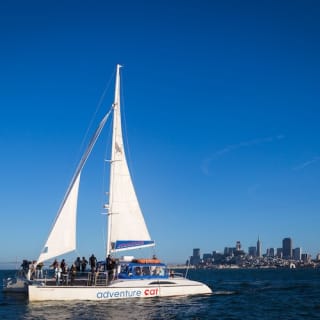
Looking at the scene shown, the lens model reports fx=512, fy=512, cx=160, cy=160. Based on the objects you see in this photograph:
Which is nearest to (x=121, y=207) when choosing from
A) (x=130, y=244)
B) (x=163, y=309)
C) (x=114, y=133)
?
(x=130, y=244)

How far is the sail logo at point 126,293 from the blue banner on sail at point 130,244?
11.2ft

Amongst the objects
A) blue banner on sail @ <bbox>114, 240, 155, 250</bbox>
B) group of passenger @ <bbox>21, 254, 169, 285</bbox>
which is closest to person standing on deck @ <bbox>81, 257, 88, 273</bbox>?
group of passenger @ <bbox>21, 254, 169, 285</bbox>

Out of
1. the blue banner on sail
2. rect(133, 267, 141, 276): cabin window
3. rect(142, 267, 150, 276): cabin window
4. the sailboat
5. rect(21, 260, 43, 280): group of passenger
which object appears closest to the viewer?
the sailboat

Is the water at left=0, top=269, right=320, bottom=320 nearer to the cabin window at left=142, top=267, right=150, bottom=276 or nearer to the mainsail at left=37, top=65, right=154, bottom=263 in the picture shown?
the cabin window at left=142, top=267, right=150, bottom=276

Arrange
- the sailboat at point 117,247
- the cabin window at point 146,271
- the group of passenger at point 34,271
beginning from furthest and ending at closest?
→ the cabin window at point 146,271
the group of passenger at point 34,271
the sailboat at point 117,247

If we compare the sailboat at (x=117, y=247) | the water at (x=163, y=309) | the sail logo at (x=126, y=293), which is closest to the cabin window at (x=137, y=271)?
the sailboat at (x=117, y=247)

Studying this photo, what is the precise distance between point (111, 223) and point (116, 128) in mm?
6864

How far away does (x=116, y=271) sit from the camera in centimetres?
3447

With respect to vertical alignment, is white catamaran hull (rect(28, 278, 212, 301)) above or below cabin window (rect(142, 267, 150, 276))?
below

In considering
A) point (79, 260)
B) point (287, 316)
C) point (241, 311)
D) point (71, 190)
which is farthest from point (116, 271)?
point (287, 316)

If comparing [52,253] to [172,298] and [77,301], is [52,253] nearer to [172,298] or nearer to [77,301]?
[77,301]

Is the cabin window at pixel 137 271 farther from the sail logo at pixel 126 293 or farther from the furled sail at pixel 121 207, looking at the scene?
the furled sail at pixel 121 207

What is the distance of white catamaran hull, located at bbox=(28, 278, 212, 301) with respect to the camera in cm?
3155

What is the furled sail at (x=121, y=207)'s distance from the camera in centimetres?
3584
